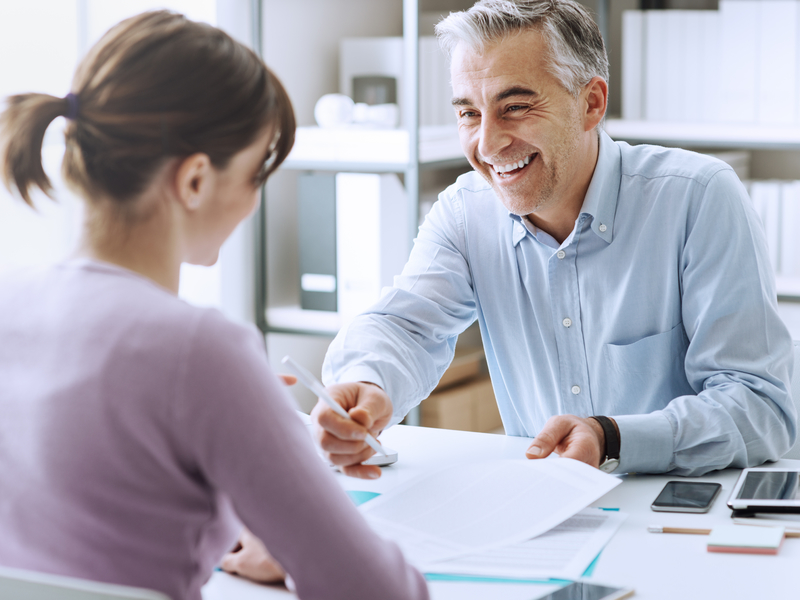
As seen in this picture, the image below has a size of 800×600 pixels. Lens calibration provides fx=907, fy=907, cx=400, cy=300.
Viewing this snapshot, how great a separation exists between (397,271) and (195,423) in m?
1.93

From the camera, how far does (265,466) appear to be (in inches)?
25.0

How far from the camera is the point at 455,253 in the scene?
1702 millimetres

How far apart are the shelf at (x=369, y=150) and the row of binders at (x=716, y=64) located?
0.66 meters

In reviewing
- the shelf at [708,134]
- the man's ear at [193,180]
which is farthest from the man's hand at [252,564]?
the shelf at [708,134]

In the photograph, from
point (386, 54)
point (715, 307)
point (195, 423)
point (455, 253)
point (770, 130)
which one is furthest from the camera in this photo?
point (386, 54)

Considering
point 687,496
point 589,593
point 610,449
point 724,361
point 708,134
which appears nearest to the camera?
point 589,593

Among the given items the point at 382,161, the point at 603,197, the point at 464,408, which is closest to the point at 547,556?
the point at 603,197

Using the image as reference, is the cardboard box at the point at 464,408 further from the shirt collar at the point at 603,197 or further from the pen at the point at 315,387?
the pen at the point at 315,387

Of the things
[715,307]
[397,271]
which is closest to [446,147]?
[397,271]

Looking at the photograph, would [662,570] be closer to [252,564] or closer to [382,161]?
[252,564]

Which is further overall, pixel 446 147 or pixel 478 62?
pixel 446 147

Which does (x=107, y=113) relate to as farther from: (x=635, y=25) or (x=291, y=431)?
(x=635, y=25)

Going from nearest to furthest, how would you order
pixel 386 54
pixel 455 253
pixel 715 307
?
1. pixel 715 307
2. pixel 455 253
3. pixel 386 54

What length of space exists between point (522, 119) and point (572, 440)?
2.02 ft
